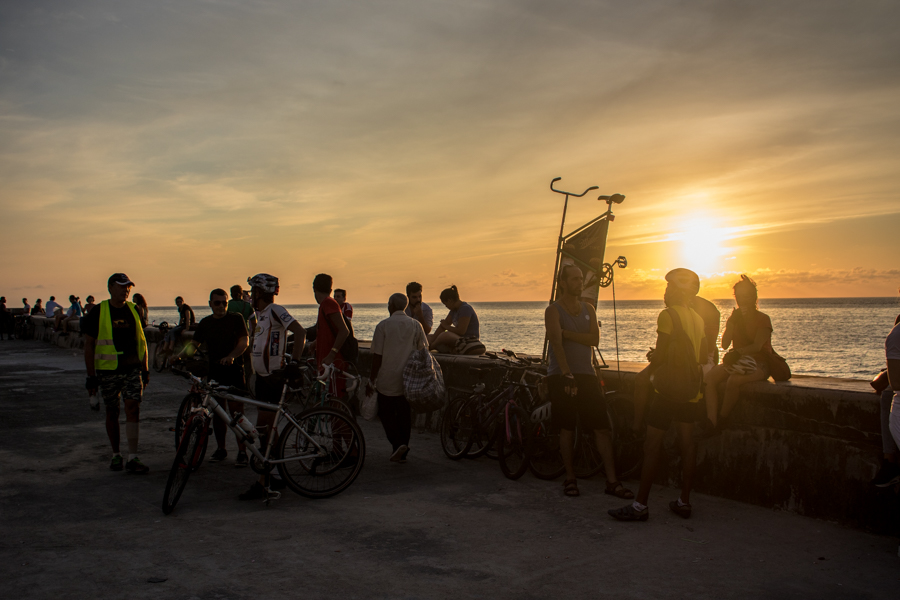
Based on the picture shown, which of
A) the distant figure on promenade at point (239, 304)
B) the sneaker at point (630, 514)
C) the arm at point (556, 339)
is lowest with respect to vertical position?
the sneaker at point (630, 514)

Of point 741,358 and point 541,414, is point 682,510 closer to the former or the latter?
point 741,358

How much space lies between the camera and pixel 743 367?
5.45 metres

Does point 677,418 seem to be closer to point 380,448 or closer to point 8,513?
point 380,448

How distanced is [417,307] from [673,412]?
5233 millimetres

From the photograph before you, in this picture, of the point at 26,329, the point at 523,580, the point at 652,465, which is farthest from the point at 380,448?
the point at 26,329

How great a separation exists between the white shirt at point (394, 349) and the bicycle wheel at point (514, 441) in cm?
118

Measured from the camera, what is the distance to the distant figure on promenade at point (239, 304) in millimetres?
9745

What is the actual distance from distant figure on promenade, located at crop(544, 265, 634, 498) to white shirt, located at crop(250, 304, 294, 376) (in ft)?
8.62

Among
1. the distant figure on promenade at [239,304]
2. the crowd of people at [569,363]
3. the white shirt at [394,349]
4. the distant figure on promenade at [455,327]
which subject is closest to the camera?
the crowd of people at [569,363]

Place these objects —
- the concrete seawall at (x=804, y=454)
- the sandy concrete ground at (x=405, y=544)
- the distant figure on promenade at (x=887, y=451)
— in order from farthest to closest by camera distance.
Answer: the concrete seawall at (x=804, y=454) < the distant figure on promenade at (x=887, y=451) < the sandy concrete ground at (x=405, y=544)

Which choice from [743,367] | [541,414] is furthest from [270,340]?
[743,367]

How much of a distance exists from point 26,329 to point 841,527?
33.6 metres

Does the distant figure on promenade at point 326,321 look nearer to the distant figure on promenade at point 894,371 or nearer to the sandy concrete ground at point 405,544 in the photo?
the sandy concrete ground at point 405,544

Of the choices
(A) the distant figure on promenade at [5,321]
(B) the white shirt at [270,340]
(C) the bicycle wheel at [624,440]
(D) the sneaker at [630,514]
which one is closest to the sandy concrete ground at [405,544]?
(D) the sneaker at [630,514]
